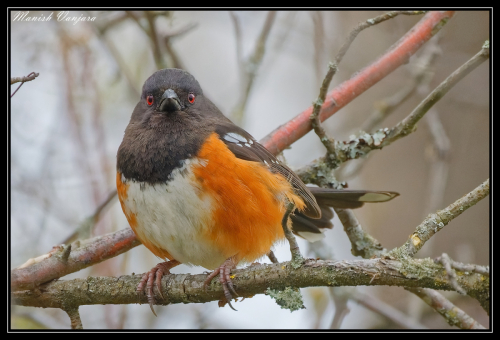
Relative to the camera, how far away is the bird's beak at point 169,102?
3.20 meters

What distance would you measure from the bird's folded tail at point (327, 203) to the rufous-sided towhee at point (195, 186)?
0.06m

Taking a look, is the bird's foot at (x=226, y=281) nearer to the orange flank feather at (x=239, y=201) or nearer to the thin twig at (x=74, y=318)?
the orange flank feather at (x=239, y=201)

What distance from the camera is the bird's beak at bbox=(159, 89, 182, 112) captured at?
3203 millimetres

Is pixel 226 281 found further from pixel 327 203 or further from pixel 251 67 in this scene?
pixel 251 67

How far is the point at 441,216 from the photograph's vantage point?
7.24 feet

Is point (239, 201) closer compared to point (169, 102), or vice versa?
point (239, 201)

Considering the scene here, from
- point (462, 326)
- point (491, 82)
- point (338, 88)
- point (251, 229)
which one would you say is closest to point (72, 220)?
point (251, 229)

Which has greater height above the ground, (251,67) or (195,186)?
(251,67)

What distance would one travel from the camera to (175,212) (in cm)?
286

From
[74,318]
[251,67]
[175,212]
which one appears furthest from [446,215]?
[251,67]

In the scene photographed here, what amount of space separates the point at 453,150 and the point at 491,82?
1604mm

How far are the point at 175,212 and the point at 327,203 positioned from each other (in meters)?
1.23

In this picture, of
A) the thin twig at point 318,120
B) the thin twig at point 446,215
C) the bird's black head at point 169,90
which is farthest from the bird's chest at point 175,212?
the thin twig at point 446,215

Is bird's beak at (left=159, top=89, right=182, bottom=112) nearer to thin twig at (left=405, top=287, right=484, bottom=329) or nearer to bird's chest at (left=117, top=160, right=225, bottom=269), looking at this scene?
bird's chest at (left=117, top=160, right=225, bottom=269)
